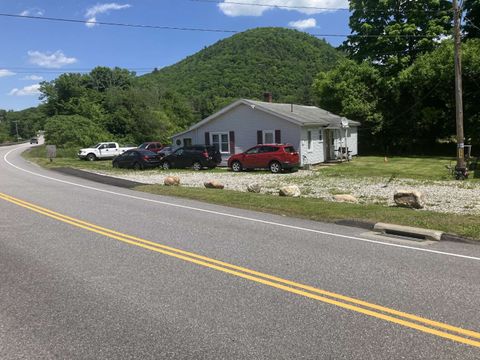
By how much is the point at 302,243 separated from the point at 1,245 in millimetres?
5847

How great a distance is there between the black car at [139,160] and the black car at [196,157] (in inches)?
51.7

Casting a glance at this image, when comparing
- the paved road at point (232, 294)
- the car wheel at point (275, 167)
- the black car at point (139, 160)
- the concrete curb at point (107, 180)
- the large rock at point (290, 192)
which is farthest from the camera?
the black car at point (139, 160)

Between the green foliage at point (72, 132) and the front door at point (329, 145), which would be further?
the green foliage at point (72, 132)

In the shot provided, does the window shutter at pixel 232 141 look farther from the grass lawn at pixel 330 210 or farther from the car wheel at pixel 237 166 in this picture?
the grass lawn at pixel 330 210

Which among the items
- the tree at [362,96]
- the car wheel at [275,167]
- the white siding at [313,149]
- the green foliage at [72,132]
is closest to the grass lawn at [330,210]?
the car wheel at [275,167]

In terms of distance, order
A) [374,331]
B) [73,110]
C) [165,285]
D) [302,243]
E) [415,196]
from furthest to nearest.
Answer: [73,110] → [415,196] → [302,243] → [165,285] → [374,331]

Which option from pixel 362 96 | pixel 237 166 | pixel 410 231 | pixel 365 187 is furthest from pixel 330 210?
pixel 362 96

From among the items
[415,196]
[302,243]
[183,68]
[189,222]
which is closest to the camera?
[302,243]

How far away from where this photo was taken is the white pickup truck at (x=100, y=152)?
42.6 meters

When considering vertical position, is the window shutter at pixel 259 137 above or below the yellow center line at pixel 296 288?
above

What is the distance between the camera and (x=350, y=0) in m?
44.2

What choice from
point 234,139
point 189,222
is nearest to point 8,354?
point 189,222

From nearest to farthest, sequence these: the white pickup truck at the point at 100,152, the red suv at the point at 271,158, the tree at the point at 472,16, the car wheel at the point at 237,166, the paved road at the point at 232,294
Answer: the paved road at the point at 232,294
the red suv at the point at 271,158
the car wheel at the point at 237,166
the tree at the point at 472,16
the white pickup truck at the point at 100,152

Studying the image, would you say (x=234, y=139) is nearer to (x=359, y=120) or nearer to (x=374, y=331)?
(x=359, y=120)
